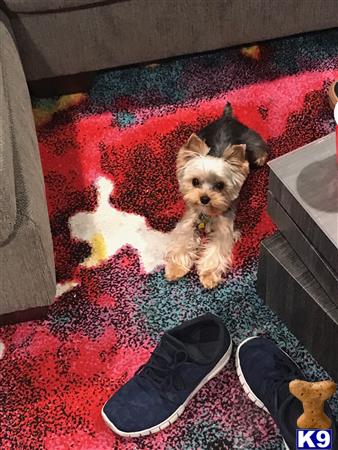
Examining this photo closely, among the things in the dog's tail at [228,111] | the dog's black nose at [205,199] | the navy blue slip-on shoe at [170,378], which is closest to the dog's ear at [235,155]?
the dog's black nose at [205,199]

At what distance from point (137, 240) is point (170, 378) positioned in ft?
1.43

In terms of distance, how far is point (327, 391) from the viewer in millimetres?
1331

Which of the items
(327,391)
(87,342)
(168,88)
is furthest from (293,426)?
(168,88)

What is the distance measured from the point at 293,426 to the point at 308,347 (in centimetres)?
22

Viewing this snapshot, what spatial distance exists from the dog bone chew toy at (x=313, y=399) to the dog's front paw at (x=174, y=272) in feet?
1.59

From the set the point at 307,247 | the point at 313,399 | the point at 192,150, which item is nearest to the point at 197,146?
the point at 192,150

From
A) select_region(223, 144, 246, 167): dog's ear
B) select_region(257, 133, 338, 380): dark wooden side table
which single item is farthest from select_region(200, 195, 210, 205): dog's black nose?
select_region(257, 133, 338, 380): dark wooden side table

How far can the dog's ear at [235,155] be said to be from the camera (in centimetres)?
172

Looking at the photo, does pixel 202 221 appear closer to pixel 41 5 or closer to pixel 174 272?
pixel 174 272

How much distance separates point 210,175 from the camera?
68.9 inches

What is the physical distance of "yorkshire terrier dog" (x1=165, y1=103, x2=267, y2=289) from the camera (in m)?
1.75

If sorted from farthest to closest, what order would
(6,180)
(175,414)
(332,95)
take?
(332,95) → (175,414) → (6,180)

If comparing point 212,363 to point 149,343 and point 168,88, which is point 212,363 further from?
point 168,88

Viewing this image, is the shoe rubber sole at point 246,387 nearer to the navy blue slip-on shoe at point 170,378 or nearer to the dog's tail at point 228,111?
the navy blue slip-on shoe at point 170,378
